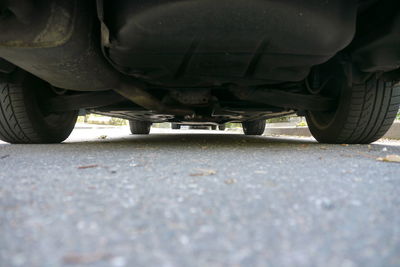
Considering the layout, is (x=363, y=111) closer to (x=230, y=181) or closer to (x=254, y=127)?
(x=230, y=181)

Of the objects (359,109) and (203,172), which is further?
(359,109)

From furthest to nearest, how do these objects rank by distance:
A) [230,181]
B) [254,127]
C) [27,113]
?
[254,127] → [27,113] → [230,181]

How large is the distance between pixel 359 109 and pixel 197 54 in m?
1.02

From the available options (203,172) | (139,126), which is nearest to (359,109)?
(203,172)

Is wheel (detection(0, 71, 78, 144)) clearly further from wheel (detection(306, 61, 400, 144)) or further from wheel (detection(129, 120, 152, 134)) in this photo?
wheel (detection(129, 120, 152, 134))

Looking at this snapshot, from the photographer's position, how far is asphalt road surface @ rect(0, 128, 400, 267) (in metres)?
0.26

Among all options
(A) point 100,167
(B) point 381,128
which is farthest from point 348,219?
(B) point 381,128

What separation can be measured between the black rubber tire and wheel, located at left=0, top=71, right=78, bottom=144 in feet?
5.72

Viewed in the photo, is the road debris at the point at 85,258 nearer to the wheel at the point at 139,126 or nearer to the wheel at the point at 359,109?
the wheel at the point at 359,109

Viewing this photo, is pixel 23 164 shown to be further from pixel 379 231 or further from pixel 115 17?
pixel 379 231

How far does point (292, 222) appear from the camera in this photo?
1.12ft

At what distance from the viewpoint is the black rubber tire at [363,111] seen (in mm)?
1307

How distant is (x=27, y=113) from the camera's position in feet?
4.35

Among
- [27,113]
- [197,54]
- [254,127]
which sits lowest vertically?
[254,127]
